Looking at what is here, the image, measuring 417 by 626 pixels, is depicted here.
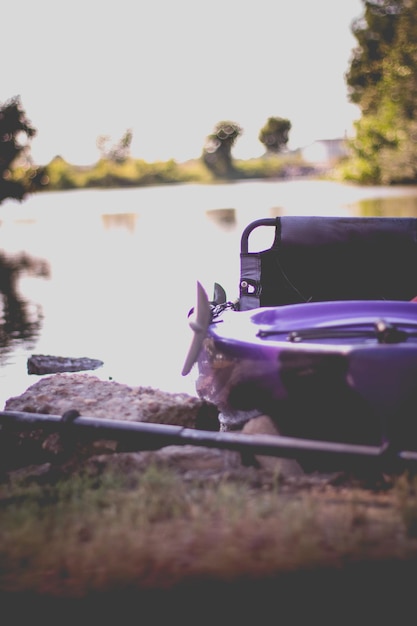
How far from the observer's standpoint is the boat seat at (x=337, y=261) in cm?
566

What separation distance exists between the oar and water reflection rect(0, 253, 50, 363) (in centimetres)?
422

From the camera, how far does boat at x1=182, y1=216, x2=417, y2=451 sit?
157 inches

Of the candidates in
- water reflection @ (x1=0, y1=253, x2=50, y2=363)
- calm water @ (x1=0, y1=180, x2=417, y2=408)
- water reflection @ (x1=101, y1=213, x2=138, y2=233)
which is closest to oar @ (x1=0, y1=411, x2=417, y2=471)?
calm water @ (x1=0, y1=180, x2=417, y2=408)

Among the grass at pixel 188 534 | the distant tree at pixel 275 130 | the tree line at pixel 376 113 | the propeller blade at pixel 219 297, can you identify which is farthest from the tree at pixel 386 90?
the distant tree at pixel 275 130

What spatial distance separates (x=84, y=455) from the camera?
4.92 meters

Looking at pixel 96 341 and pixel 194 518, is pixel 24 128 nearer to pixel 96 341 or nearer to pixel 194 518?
pixel 96 341

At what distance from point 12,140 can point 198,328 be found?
1265 inches

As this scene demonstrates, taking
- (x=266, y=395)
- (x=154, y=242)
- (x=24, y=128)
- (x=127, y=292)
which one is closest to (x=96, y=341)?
(x=127, y=292)

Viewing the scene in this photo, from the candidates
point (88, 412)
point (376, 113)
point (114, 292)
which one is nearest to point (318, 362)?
point (88, 412)

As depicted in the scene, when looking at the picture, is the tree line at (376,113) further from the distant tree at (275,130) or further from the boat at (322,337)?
the distant tree at (275,130)

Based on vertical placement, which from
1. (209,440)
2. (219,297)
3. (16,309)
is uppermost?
(219,297)

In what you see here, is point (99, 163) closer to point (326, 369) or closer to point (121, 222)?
point (121, 222)

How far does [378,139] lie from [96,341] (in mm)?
64262

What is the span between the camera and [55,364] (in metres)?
8.22
